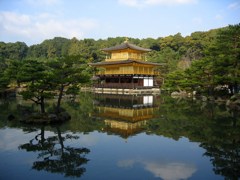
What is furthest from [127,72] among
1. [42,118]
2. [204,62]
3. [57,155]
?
[57,155]

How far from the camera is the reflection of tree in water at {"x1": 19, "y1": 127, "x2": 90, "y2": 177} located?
8.66 meters

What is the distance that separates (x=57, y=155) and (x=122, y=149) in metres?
2.86

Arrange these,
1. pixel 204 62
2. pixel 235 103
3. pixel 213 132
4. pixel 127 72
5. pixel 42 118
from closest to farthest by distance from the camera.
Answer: pixel 213 132
pixel 42 118
pixel 235 103
pixel 204 62
pixel 127 72

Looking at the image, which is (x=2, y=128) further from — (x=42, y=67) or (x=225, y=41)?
(x=225, y=41)

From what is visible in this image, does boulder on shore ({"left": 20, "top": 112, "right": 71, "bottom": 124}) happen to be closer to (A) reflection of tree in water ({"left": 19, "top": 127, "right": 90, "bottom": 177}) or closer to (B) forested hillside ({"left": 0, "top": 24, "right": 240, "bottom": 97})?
(A) reflection of tree in water ({"left": 19, "top": 127, "right": 90, "bottom": 177})

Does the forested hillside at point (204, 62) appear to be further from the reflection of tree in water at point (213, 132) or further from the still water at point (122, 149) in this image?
the reflection of tree in water at point (213, 132)

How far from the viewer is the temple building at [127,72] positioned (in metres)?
46.2

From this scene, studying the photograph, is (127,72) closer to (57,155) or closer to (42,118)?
(42,118)

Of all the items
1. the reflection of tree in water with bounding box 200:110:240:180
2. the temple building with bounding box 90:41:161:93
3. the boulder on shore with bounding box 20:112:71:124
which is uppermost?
the temple building with bounding box 90:41:161:93

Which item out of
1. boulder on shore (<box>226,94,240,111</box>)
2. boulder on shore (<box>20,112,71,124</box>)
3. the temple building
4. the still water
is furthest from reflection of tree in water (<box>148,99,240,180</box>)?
the temple building

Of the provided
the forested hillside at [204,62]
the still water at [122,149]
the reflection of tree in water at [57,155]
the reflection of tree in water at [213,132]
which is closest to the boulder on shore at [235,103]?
the forested hillside at [204,62]

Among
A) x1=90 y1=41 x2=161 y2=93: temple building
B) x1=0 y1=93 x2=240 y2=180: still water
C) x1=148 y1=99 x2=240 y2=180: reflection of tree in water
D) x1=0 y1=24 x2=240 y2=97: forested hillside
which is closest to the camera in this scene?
x1=0 y1=93 x2=240 y2=180: still water

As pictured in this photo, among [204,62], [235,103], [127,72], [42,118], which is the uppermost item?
[204,62]

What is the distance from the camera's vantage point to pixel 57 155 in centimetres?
1017
